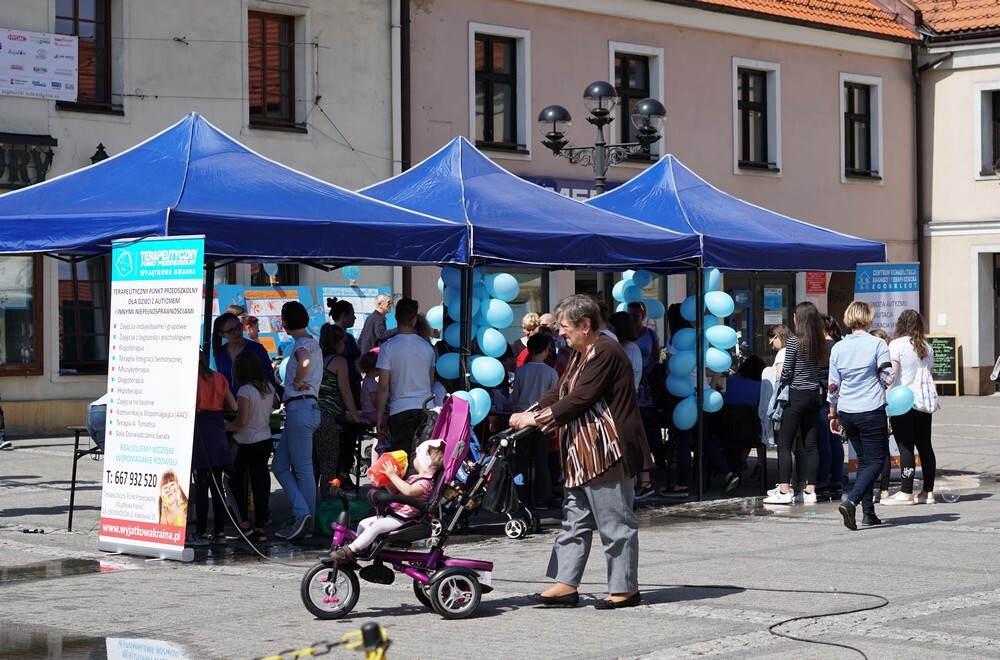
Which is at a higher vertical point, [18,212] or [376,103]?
[376,103]

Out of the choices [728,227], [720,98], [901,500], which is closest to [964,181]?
[720,98]

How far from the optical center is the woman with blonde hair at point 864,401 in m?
11.5

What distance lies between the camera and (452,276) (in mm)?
13117

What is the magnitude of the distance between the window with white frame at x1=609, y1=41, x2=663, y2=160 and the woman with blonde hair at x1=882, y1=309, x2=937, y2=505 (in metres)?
13.7

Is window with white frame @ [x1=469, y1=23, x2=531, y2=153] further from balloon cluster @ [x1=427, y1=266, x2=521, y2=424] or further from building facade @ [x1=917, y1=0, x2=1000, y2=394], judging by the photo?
balloon cluster @ [x1=427, y1=266, x2=521, y2=424]

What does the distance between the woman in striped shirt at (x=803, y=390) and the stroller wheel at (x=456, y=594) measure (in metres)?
5.53

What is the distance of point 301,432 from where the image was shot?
37.2ft

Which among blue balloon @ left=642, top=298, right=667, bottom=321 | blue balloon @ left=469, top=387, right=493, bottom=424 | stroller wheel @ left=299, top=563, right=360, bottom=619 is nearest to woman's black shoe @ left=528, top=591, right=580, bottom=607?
stroller wheel @ left=299, top=563, right=360, bottom=619

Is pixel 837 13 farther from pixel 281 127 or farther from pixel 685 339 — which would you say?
pixel 685 339

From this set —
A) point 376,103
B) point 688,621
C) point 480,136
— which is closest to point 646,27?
point 480,136

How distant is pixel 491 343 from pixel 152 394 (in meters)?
3.21

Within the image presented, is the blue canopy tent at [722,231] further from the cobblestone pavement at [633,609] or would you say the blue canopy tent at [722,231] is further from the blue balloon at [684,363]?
the cobblestone pavement at [633,609]

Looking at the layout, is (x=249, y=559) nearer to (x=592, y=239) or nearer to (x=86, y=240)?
(x=86, y=240)

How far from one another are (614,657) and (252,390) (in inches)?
193
